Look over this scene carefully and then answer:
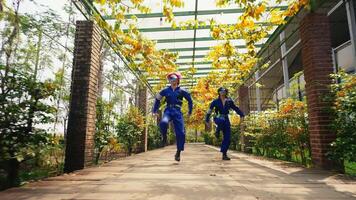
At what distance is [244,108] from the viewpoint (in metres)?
11.8

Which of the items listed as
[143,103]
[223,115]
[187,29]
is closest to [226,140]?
[223,115]

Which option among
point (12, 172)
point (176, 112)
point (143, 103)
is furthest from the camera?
point (143, 103)

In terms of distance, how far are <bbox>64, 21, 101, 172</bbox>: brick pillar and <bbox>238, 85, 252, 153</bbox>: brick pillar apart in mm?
7044

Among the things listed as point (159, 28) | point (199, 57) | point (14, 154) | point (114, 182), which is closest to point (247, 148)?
point (199, 57)

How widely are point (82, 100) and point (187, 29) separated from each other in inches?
172

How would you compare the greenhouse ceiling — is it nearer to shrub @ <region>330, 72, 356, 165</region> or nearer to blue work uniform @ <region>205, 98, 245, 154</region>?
blue work uniform @ <region>205, 98, 245, 154</region>

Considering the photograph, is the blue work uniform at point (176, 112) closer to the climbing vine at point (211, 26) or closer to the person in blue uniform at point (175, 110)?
the person in blue uniform at point (175, 110)

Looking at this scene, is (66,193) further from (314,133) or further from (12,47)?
(314,133)

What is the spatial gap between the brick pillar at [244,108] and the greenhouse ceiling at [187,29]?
1.90m

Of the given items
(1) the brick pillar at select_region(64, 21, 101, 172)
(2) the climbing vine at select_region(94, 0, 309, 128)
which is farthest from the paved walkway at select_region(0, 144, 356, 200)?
(2) the climbing vine at select_region(94, 0, 309, 128)

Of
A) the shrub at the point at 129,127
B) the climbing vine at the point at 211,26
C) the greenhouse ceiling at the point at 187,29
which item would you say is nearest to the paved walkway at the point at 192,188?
the climbing vine at the point at 211,26

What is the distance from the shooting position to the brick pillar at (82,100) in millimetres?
4887

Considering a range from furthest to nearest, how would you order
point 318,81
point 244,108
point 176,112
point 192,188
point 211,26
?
point 244,108
point 176,112
point 211,26
point 318,81
point 192,188

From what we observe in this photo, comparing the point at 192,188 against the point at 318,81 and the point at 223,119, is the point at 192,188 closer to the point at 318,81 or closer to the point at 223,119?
the point at 318,81
